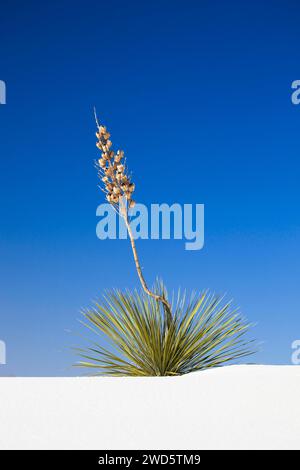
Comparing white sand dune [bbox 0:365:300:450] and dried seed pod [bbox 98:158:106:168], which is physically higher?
dried seed pod [bbox 98:158:106:168]

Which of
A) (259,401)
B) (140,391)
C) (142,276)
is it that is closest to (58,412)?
(140,391)

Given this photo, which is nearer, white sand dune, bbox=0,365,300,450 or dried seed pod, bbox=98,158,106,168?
white sand dune, bbox=0,365,300,450

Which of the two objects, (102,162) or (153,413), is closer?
(153,413)

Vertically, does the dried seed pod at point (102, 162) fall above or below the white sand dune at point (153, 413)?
above

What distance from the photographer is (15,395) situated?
149 inches

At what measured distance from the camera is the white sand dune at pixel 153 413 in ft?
10.6

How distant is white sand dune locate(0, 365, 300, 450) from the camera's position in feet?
10.6

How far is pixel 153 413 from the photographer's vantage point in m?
3.50

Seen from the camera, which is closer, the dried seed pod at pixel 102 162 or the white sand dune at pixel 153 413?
the white sand dune at pixel 153 413

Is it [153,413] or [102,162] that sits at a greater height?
[102,162]

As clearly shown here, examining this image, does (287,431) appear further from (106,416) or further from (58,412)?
(58,412)
